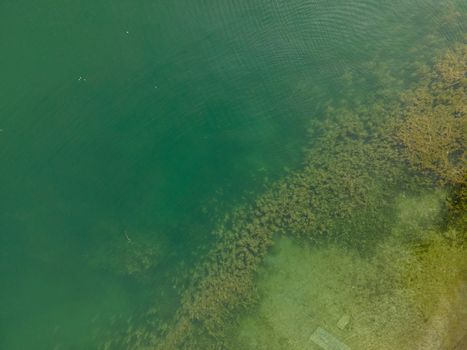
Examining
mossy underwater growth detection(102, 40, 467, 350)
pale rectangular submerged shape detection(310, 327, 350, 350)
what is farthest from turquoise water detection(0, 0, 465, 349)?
pale rectangular submerged shape detection(310, 327, 350, 350)

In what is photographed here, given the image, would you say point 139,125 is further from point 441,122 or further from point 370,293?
point 441,122

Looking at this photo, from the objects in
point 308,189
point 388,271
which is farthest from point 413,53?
point 388,271

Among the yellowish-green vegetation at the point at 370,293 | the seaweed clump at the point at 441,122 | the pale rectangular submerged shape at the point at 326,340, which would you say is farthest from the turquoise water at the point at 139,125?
the pale rectangular submerged shape at the point at 326,340

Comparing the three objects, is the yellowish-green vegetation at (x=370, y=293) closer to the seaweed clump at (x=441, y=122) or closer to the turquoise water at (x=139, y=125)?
the seaweed clump at (x=441, y=122)

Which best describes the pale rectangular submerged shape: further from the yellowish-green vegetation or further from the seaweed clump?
the seaweed clump

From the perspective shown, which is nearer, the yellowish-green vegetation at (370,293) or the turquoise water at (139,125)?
the yellowish-green vegetation at (370,293)

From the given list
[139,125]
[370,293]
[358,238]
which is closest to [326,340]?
[370,293]

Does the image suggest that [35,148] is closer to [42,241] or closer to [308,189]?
[42,241]
